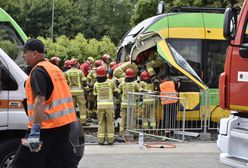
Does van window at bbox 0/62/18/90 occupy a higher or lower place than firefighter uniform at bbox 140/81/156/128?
higher

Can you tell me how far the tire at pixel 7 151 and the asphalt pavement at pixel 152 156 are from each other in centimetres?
227

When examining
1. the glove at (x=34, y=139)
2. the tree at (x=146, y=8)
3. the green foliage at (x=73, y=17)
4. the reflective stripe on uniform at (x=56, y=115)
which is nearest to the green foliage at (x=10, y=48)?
the reflective stripe on uniform at (x=56, y=115)

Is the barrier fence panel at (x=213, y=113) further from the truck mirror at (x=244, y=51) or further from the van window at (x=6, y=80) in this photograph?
the van window at (x=6, y=80)

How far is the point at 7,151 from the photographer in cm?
746

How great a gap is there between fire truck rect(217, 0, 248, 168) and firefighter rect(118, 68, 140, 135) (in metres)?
6.33

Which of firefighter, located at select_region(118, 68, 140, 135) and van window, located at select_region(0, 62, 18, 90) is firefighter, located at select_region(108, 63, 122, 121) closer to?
firefighter, located at select_region(118, 68, 140, 135)

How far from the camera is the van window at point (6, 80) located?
7351 millimetres

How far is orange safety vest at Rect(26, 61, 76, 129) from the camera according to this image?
6004 millimetres

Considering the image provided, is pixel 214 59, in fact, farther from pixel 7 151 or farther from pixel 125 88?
pixel 7 151

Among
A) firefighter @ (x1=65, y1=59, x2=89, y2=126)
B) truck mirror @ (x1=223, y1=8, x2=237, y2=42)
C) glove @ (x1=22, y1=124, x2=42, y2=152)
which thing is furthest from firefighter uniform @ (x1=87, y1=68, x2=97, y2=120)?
glove @ (x1=22, y1=124, x2=42, y2=152)

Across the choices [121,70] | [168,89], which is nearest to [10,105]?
[168,89]

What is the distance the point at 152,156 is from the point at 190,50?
466 centimetres

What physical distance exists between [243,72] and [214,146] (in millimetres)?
5744

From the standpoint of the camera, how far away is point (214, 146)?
40.5 ft
